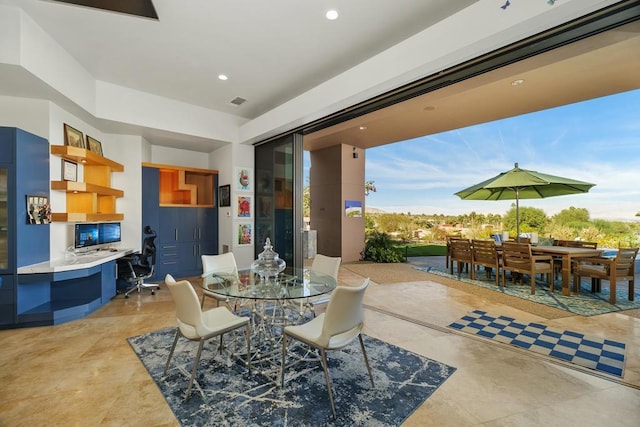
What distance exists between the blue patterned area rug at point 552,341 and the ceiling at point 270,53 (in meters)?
2.75

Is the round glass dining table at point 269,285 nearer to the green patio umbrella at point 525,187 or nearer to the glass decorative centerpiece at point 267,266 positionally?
the glass decorative centerpiece at point 267,266


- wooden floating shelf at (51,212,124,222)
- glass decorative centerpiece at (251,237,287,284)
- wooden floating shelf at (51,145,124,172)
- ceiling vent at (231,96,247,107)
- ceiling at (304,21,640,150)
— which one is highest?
ceiling vent at (231,96,247,107)

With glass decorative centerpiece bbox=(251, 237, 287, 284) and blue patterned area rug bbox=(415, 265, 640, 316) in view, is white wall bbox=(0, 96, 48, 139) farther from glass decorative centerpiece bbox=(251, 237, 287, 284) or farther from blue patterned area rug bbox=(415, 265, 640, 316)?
blue patterned area rug bbox=(415, 265, 640, 316)

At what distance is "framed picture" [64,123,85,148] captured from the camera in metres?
4.18

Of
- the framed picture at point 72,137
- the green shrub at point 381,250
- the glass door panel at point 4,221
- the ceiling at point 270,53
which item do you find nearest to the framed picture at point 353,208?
the green shrub at point 381,250

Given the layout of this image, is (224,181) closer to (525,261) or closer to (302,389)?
(302,389)

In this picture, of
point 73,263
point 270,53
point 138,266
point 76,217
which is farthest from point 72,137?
point 270,53

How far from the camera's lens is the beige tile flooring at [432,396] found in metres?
1.89

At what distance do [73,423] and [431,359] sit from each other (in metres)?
2.73

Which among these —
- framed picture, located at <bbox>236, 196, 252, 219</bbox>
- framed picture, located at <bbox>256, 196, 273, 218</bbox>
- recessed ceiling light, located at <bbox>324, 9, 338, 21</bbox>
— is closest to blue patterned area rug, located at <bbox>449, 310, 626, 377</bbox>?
recessed ceiling light, located at <bbox>324, 9, 338, 21</bbox>

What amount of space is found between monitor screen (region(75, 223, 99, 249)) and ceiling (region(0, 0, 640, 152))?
172cm

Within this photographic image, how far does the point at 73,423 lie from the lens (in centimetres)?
184

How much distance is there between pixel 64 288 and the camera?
407cm

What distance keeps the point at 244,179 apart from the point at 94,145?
260 cm
